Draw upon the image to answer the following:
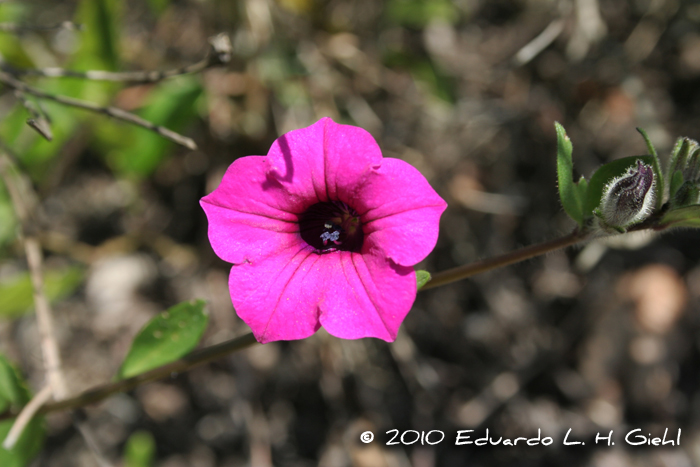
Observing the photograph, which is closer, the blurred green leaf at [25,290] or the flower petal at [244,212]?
the flower petal at [244,212]

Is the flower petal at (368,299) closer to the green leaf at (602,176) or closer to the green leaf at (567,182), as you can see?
the green leaf at (567,182)

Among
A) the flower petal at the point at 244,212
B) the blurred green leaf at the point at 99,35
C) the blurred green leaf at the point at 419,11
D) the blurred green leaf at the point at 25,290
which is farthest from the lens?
the blurred green leaf at the point at 419,11

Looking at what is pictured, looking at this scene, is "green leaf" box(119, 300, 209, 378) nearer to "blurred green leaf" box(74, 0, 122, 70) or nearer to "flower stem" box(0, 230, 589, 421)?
"flower stem" box(0, 230, 589, 421)

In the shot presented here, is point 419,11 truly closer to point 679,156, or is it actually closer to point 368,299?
point 679,156

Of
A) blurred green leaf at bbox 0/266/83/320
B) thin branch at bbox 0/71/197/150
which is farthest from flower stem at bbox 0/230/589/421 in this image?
blurred green leaf at bbox 0/266/83/320

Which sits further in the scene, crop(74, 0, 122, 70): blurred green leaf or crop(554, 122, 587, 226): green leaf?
crop(74, 0, 122, 70): blurred green leaf

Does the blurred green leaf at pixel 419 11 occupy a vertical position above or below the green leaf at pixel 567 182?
above

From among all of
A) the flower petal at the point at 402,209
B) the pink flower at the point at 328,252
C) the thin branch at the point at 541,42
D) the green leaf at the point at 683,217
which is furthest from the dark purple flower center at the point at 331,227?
the thin branch at the point at 541,42
